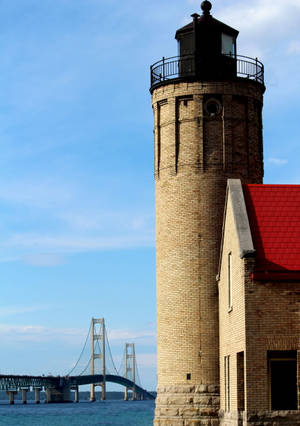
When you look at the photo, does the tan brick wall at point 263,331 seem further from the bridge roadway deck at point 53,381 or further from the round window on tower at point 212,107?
the bridge roadway deck at point 53,381

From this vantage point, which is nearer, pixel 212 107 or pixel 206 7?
pixel 212 107

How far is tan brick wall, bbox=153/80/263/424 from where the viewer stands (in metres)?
35.3

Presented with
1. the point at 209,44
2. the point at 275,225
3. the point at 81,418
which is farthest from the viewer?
the point at 81,418

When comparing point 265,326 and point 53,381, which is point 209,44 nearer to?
point 265,326

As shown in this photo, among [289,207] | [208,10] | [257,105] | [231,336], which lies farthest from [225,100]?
[231,336]

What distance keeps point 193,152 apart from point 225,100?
2.77m

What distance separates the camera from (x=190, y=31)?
38906 mm

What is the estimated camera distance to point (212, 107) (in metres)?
37.5

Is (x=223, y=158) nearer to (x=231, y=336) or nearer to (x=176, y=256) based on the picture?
(x=176, y=256)

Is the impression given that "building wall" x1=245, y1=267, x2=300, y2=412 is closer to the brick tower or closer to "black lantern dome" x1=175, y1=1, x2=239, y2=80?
the brick tower

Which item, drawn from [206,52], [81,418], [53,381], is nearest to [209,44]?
[206,52]

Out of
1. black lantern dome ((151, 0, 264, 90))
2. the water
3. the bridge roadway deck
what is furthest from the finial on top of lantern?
the bridge roadway deck

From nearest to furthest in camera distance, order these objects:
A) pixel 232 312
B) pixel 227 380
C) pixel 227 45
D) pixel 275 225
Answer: pixel 275 225 < pixel 232 312 < pixel 227 380 < pixel 227 45

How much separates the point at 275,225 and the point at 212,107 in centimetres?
1039
